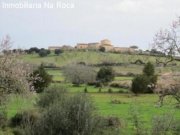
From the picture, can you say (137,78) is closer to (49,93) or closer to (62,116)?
(49,93)

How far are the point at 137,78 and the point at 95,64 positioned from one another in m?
51.1

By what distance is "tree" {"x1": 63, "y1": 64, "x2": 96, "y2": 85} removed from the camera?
10500cm

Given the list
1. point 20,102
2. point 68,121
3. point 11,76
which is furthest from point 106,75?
point 68,121

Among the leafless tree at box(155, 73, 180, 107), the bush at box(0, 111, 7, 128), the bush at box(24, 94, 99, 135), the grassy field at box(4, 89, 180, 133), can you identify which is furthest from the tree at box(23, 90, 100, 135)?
the bush at box(0, 111, 7, 128)

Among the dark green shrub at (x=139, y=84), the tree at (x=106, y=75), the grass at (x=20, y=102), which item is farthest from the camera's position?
the tree at (x=106, y=75)

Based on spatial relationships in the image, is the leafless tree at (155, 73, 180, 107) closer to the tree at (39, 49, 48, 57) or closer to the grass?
the grass

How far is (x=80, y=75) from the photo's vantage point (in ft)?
348

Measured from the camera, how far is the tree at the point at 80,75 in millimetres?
105000

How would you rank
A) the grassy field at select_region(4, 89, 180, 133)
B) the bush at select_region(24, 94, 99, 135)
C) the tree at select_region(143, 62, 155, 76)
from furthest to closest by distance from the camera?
the tree at select_region(143, 62, 155, 76)
the grassy field at select_region(4, 89, 180, 133)
the bush at select_region(24, 94, 99, 135)

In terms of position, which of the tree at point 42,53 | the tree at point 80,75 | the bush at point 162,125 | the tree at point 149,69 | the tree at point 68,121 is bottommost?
the tree at point 80,75

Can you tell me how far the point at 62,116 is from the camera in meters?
19.4

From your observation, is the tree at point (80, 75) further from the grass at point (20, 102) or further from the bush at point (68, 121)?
the bush at point (68, 121)

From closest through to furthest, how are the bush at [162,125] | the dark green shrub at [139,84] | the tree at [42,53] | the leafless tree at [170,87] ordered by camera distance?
1. the leafless tree at [170,87]
2. the bush at [162,125]
3. the dark green shrub at [139,84]
4. the tree at [42,53]

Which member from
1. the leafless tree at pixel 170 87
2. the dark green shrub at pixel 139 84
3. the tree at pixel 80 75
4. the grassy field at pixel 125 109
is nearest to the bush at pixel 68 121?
the grassy field at pixel 125 109
